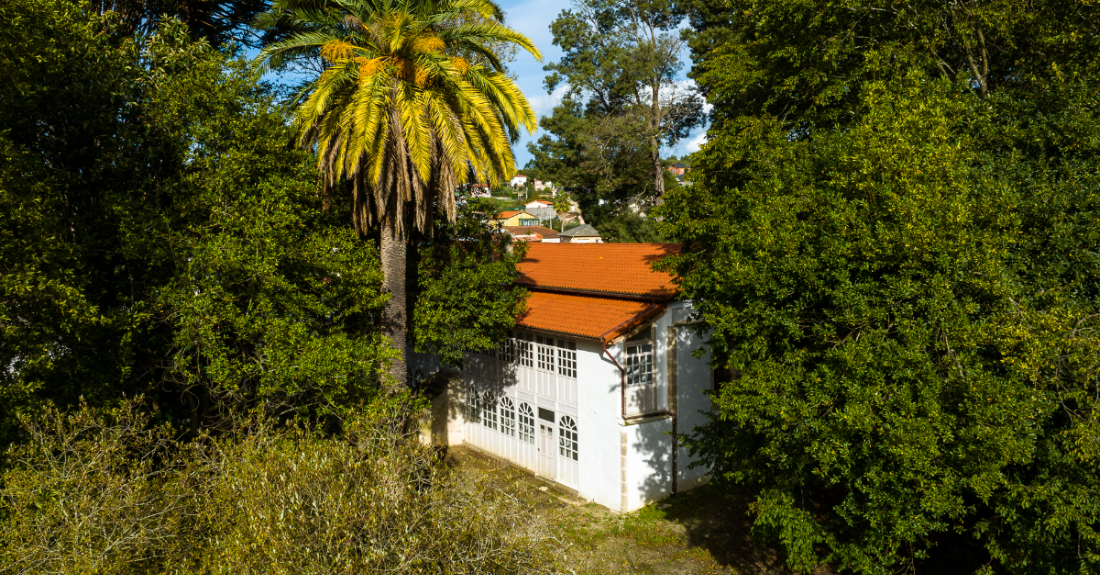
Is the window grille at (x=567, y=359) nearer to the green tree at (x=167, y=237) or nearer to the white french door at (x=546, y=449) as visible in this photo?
the white french door at (x=546, y=449)


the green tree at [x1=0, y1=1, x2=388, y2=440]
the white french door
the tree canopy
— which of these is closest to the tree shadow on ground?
the tree canopy

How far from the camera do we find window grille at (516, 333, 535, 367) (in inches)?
747

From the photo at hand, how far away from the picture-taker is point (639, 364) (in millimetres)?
16609

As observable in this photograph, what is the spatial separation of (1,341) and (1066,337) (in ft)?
49.5

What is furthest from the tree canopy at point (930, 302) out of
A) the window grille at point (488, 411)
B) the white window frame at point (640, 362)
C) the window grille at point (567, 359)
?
the window grille at point (488, 411)

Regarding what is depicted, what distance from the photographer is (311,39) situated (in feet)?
46.6

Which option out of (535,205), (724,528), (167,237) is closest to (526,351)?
(724,528)

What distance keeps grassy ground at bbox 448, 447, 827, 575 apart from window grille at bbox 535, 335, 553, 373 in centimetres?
337

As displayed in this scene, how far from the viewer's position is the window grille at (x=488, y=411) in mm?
21031

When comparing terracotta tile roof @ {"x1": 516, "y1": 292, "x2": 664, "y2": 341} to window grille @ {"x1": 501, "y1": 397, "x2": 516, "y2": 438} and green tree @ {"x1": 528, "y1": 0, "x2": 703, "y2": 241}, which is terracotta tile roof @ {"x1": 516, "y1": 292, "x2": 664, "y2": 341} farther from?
green tree @ {"x1": 528, "y1": 0, "x2": 703, "y2": 241}

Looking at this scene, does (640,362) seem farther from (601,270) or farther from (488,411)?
(488,411)

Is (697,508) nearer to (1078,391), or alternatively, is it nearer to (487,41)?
(1078,391)

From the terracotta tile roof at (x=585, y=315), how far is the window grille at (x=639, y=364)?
0.76 metres

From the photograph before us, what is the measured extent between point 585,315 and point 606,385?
223cm
